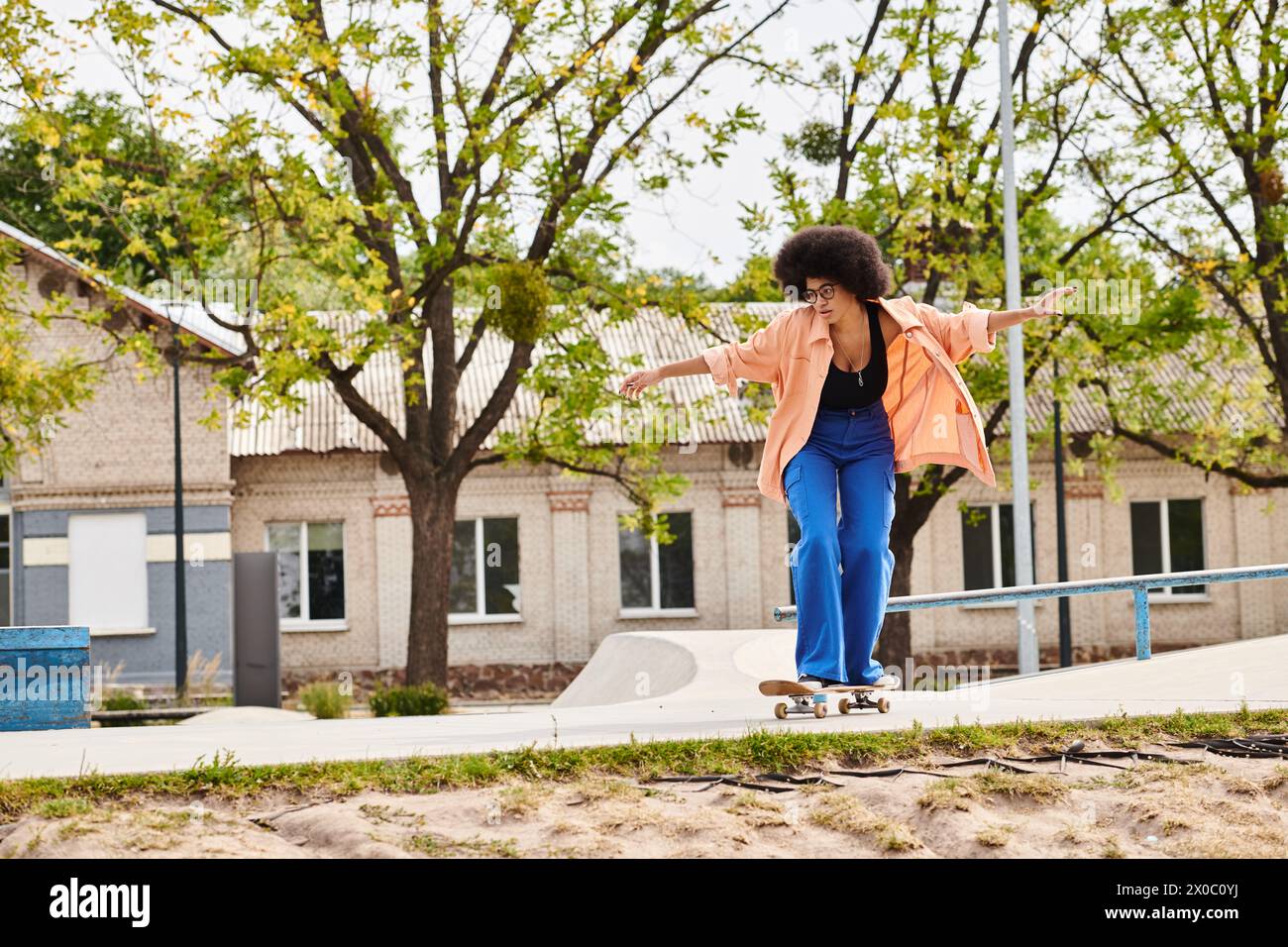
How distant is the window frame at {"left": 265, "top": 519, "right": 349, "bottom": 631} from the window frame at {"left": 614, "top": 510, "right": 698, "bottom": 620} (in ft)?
17.3

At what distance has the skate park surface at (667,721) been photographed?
6.30 meters

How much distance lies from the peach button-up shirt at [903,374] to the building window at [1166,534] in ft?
81.7

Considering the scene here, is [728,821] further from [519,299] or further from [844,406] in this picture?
[519,299]

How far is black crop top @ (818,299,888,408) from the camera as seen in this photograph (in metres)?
7.47

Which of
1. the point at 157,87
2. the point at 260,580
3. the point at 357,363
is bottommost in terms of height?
the point at 260,580

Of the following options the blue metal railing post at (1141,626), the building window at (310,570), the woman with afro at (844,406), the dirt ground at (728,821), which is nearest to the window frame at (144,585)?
the building window at (310,570)

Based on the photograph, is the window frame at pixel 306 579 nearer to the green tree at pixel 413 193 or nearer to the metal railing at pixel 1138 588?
the green tree at pixel 413 193

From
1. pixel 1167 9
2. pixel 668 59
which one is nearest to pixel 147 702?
pixel 668 59

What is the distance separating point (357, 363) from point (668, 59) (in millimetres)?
5595

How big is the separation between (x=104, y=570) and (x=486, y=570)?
7.08m

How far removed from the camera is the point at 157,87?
55.6 feet

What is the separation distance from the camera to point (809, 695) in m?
7.25

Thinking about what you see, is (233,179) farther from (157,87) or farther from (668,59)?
(668,59)

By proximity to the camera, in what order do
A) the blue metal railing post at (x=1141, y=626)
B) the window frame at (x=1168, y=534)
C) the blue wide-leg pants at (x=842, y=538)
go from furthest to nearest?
the window frame at (x=1168, y=534) → the blue metal railing post at (x=1141, y=626) → the blue wide-leg pants at (x=842, y=538)
